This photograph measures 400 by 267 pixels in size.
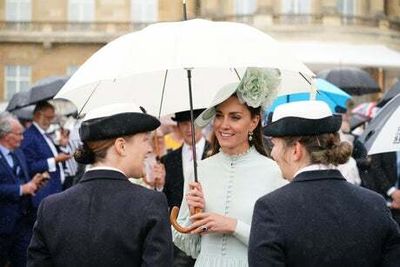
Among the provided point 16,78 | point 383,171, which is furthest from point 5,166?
point 16,78

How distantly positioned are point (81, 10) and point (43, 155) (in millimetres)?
29310

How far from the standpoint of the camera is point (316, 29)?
31.2 m

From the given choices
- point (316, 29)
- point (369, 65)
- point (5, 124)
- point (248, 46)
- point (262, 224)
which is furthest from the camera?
point (316, 29)

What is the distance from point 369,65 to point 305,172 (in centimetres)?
2387

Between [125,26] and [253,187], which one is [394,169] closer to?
[253,187]

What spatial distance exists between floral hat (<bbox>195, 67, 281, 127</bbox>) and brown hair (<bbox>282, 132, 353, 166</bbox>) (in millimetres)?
922

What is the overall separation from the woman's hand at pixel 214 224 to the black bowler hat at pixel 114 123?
0.72 m

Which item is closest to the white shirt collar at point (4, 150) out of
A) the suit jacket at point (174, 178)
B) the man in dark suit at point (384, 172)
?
the suit jacket at point (174, 178)

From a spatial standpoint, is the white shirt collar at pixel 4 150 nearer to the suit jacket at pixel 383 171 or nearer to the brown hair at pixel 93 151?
the suit jacket at pixel 383 171

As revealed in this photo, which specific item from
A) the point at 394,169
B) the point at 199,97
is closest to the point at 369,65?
the point at 394,169

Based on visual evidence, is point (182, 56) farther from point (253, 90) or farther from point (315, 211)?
point (315, 211)

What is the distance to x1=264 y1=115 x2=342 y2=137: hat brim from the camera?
148 inches

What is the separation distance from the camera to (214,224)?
14.6 feet

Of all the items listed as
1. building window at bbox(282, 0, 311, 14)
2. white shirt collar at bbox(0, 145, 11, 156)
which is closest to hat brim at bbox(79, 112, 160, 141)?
white shirt collar at bbox(0, 145, 11, 156)
